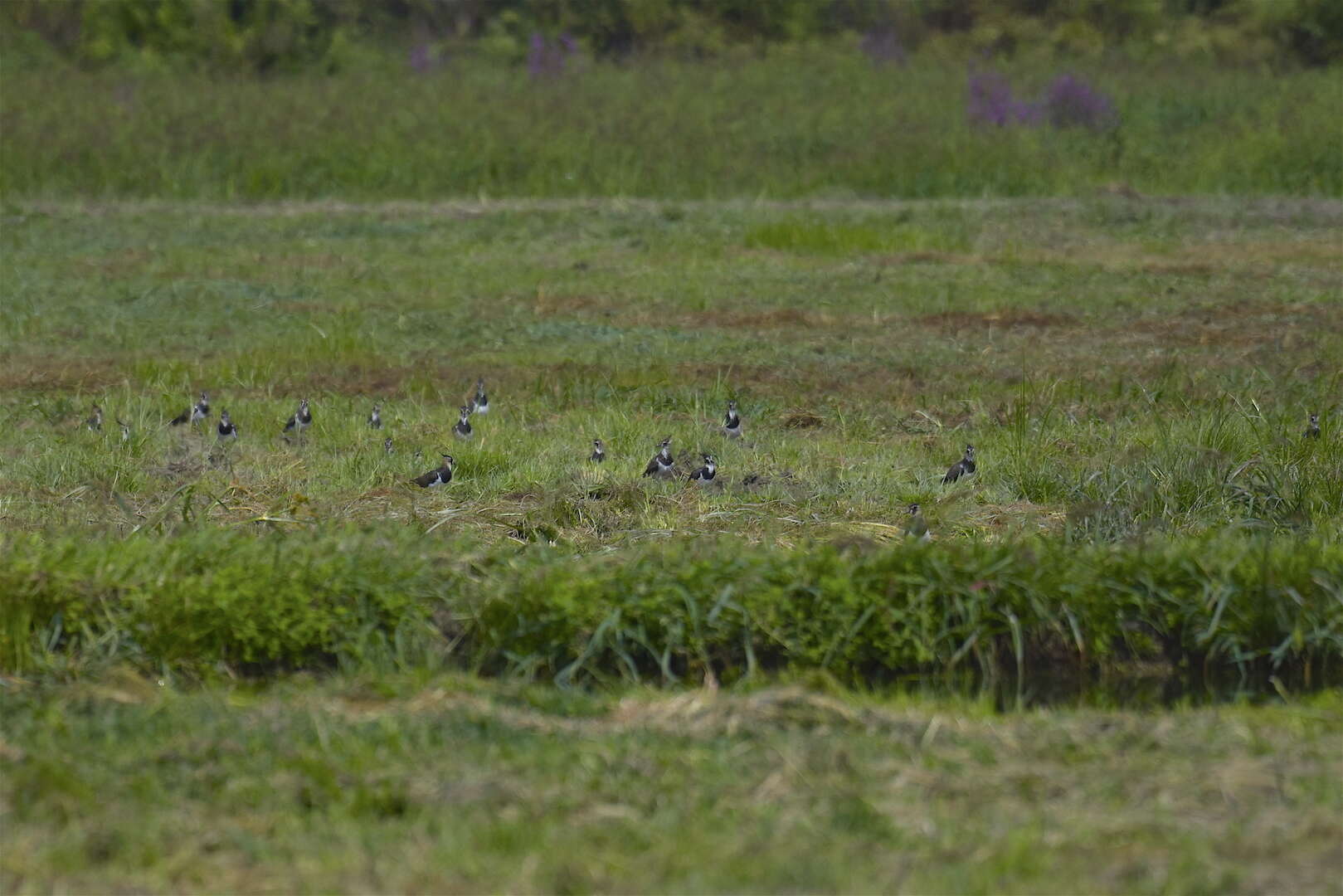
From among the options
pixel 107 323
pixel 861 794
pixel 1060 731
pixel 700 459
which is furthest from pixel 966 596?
pixel 107 323

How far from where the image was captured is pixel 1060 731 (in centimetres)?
455

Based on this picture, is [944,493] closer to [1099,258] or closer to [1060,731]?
[1060,731]

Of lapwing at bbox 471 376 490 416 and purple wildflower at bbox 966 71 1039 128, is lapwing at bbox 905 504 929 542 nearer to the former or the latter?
lapwing at bbox 471 376 490 416

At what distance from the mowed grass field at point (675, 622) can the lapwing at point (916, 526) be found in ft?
0.30

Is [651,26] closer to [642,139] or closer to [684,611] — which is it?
[642,139]

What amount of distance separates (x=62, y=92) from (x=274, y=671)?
1814cm

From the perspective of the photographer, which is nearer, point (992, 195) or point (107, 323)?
point (107, 323)

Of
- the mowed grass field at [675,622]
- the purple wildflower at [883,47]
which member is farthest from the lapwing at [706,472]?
the purple wildflower at [883,47]

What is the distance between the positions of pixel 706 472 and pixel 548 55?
Result: 17.7 meters

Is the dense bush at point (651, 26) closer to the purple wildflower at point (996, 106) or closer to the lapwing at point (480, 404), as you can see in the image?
the purple wildflower at point (996, 106)

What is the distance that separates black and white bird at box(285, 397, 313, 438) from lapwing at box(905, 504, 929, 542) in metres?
3.32

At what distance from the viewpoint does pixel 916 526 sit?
628 centimetres

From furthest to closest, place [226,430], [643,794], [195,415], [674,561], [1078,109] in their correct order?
[1078,109], [195,415], [226,430], [674,561], [643,794]

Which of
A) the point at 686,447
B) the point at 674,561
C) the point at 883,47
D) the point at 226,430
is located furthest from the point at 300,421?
the point at 883,47
